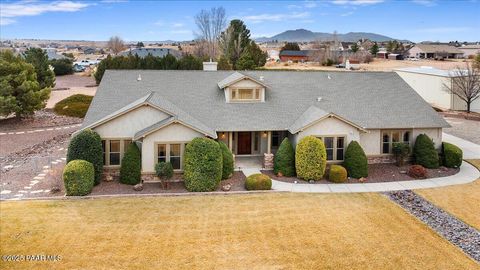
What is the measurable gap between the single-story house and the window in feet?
0.11

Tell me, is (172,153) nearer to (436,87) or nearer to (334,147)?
(334,147)

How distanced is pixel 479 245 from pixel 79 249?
51.6 ft

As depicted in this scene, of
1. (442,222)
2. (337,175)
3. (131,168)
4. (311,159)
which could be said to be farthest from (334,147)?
(131,168)

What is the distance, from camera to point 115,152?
25531 millimetres

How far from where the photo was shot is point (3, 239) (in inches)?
668

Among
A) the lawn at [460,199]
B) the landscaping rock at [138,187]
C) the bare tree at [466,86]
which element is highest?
the bare tree at [466,86]

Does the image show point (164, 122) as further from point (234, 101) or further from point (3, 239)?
point (3, 239)

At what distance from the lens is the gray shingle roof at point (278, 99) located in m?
28.0

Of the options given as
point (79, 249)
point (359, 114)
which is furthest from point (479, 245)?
point (79, 249)

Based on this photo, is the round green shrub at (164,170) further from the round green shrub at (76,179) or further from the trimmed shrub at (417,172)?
the trimmed shrub at (417,172)

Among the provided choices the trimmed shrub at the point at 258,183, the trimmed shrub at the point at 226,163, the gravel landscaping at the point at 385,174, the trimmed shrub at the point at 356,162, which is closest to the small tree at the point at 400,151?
the gravel landscaping at the point at 385,174

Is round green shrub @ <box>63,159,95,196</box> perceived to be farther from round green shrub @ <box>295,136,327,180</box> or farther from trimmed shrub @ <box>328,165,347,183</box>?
trimmed shrub @ <box>328,165,347,183</box>

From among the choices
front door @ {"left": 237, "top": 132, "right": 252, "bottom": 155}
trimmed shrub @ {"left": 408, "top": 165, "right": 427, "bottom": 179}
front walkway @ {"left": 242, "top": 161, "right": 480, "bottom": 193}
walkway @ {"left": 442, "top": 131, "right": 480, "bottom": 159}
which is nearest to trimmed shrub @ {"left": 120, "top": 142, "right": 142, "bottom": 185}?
front walkway @ {"left": 242, "top": 161, "right": 480, "bottom": 193}

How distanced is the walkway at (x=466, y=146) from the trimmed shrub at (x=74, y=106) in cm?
3528
